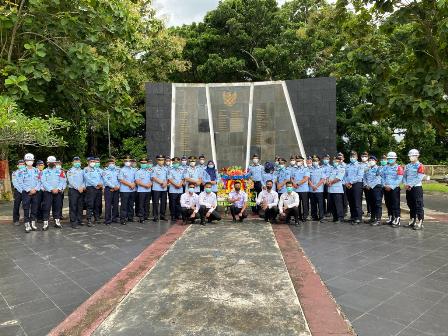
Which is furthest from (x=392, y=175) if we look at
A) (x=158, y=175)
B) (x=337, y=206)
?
(x=158, y=175)

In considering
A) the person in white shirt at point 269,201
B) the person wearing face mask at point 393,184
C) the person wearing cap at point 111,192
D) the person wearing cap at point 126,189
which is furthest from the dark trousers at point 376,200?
the person wearing cap at point 111,192

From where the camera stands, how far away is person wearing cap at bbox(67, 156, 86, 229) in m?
7.60

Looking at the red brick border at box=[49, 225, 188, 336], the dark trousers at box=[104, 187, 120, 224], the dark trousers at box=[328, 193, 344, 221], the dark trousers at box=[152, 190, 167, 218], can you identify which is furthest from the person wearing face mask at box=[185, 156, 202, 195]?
the dark trousers at box=[328, 193, 344, 221]

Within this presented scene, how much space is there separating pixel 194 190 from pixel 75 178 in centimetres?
260

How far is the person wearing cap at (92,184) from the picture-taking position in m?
7.73

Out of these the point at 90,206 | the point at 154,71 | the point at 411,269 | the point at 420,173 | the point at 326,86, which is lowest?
the point at 411,269

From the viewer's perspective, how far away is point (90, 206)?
785 centimetres

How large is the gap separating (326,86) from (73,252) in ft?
28.5

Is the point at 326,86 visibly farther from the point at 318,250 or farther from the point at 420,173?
the point at 318,250

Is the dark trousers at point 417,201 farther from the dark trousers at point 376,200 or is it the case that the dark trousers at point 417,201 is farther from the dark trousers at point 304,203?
the dark trousers at point 304,203

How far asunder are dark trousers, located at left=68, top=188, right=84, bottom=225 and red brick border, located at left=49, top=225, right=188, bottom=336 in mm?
2866

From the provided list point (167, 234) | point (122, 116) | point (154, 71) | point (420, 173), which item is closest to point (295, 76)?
point (154, 71)

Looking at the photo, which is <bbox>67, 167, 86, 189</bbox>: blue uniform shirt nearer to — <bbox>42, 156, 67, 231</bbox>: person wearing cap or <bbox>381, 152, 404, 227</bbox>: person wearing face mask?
<bbox>42, 156, 67, 231</bbox>: person wearing cap

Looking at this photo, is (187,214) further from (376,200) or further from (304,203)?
(376,200)
